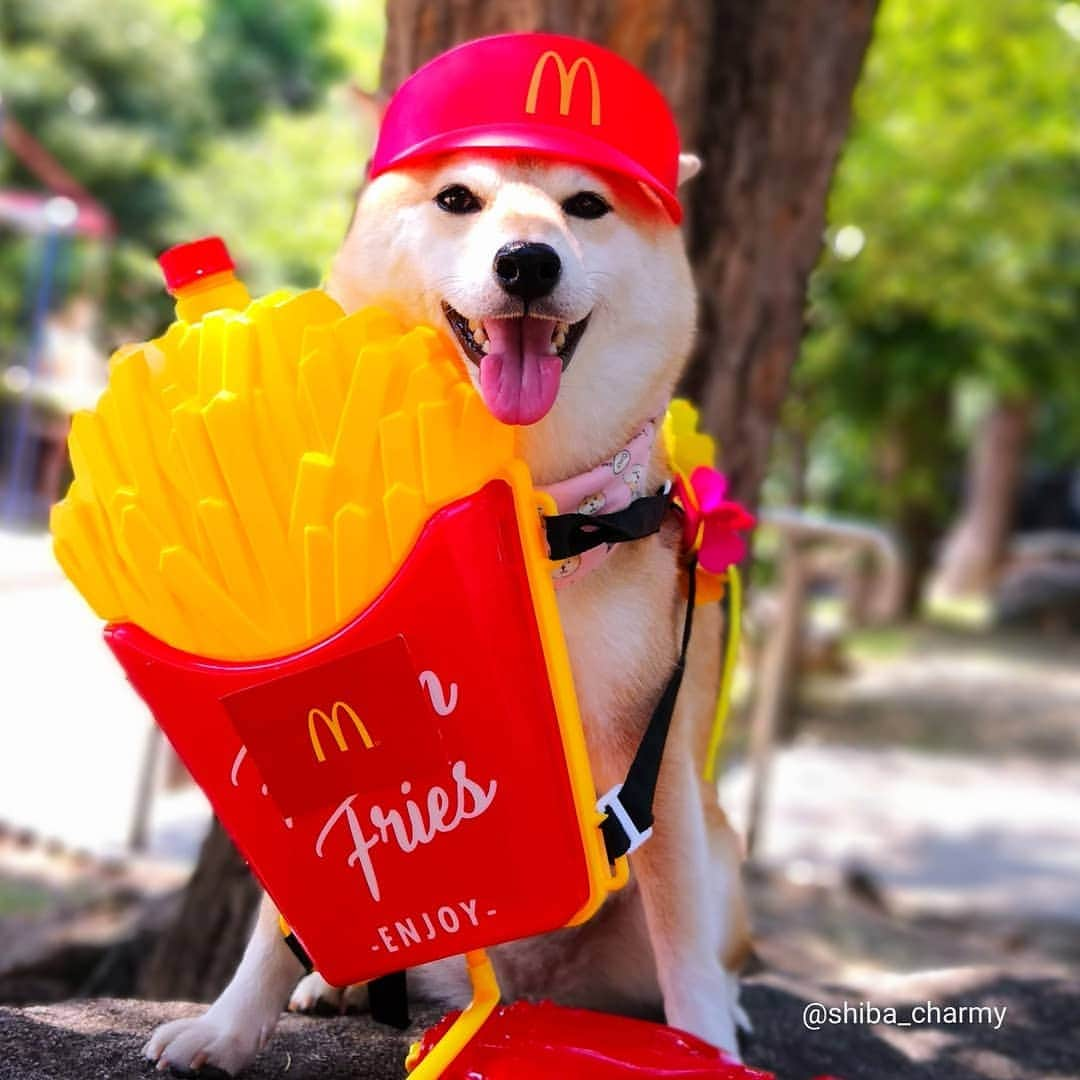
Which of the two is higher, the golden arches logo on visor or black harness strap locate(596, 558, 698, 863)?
the golden arches logo on visor

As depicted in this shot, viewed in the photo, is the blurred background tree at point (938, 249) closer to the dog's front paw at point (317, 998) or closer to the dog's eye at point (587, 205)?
the dog's eye at point (587, 205)

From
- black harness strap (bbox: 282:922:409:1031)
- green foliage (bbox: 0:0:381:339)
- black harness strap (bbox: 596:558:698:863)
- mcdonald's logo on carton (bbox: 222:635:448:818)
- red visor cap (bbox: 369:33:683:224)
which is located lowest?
black harness strap (bbox: 282:922:409:1031)

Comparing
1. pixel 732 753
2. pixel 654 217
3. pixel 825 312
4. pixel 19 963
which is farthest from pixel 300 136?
pixel 654 217

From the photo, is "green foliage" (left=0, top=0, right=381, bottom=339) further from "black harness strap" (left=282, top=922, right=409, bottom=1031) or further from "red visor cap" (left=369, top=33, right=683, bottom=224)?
"black harness strap" (left=282, top=922, right=409, bottom=1031)

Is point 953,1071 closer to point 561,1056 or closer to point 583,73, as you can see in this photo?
point 561,1056

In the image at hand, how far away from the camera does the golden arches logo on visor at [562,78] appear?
6.12ft

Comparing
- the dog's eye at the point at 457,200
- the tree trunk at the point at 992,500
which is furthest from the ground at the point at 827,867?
the tree trunk at the point at 992,500

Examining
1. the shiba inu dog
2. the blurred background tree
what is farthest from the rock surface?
the blurred background tree

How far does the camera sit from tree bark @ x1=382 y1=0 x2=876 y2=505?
3279mm

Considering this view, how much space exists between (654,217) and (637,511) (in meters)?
0.46

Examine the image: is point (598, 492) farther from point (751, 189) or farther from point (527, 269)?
point (751, 189)

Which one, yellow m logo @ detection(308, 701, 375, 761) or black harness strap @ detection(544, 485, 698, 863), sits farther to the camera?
black harness strap @ detection(544, 485, 698, 863)

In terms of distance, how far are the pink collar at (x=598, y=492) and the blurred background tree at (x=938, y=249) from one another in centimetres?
352

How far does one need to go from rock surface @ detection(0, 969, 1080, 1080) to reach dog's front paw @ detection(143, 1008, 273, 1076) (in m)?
0.02
